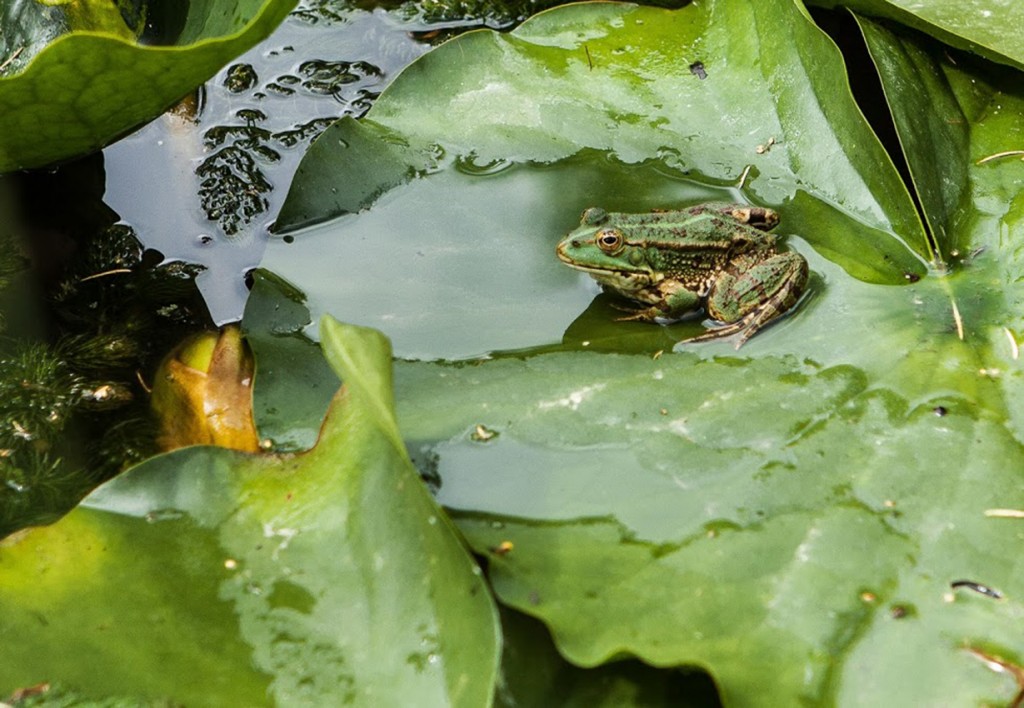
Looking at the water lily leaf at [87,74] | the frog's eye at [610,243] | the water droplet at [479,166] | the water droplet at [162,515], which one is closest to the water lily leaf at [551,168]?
the water droplet at [479,166]

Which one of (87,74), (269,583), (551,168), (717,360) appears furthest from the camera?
(551,168)

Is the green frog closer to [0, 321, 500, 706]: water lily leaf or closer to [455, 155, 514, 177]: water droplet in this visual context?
[455, 155, 514, 177]: water droplet

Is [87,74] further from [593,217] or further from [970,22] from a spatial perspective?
[970,22]

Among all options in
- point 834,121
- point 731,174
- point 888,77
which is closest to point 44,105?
point 731,174

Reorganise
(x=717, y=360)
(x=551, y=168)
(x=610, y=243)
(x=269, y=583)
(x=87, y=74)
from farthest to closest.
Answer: (x=551, y=168), (x=610, y=243), (x=717, y=360), (x=87, y=74), (x=269, y=583)

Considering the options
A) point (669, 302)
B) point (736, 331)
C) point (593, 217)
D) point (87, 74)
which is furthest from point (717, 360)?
point (87, 74)

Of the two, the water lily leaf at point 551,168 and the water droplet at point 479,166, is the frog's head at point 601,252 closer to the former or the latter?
the water lily leaf at point 551,168
